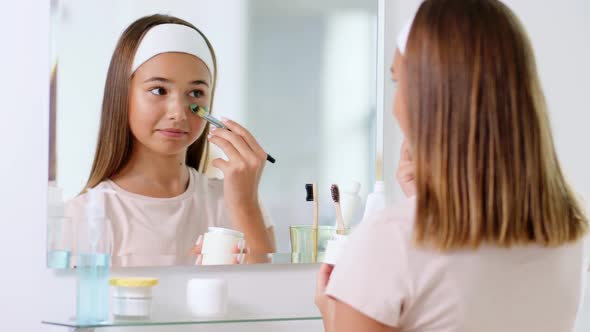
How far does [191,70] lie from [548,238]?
912 millimetres

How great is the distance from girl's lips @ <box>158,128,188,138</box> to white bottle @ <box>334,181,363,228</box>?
372 mm

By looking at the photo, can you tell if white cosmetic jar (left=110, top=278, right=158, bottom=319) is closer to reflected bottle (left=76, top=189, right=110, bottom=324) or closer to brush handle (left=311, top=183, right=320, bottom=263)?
reflected bottle (left=76, top=189, right=110, bottom=324)

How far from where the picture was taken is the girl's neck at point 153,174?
5.07 feet

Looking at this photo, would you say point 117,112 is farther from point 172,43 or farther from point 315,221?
point 315,221

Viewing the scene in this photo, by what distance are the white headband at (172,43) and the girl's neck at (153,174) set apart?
17 centimetres

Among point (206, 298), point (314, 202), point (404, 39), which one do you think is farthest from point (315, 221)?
point (404, 39)

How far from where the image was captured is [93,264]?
1447mm

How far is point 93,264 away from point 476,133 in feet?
2.89

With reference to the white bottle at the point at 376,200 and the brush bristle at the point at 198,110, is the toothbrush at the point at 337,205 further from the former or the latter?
the brush bristle at the point at 198,110

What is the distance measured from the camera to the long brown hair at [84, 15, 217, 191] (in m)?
1.52

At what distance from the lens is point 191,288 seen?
1497mm

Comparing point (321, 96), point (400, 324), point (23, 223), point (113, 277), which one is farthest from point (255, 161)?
point (400, 324)

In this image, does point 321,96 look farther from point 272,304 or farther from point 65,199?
point 65,199

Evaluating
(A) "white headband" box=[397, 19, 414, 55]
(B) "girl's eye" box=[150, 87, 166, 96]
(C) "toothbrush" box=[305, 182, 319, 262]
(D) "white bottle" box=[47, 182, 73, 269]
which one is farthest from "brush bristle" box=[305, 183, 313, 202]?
(A) "white headband" box=[397, 19, 414, 55]
